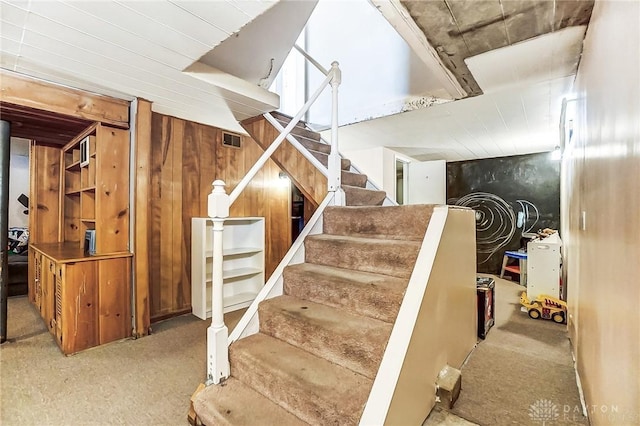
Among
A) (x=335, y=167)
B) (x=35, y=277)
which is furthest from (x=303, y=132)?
(x=35, y=277)

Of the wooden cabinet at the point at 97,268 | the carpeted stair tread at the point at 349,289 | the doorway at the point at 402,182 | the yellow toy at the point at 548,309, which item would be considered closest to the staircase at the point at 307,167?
the carpeted stair tread at the point at 349,289

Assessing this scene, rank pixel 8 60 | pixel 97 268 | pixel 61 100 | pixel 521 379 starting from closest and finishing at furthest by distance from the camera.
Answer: pixel 8 60
pixel 521 379
pixel 61 100
pixel 97 268

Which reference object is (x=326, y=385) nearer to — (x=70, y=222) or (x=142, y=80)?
(x=142, y=80)

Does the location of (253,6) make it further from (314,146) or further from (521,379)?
(521,379)

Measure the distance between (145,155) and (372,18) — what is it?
2.99 metres

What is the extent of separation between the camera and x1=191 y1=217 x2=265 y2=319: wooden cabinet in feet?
10.2

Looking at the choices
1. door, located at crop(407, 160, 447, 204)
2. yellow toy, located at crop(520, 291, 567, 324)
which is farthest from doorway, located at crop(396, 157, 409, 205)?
yellow toy, located at crop(520, 291, 567, 324)

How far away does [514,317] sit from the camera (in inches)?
126

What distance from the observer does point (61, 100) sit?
90.5 inches

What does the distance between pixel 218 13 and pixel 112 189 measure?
1.89 meters

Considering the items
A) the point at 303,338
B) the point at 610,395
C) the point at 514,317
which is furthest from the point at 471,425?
the point at 514,317

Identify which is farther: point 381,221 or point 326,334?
point 381,221

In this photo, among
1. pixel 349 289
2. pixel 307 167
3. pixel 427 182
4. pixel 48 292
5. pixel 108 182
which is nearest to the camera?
pixel 349 289

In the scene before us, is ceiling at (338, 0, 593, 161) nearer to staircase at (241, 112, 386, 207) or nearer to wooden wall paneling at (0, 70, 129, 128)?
staircase at (241, 112, 386, 207)
